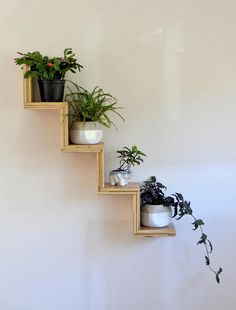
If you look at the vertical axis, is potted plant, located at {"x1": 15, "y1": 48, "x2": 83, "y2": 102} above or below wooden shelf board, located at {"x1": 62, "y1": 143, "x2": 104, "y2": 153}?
above

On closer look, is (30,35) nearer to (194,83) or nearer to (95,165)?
(95,165)

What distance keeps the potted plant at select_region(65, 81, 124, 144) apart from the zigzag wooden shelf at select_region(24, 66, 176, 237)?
0.16 ft

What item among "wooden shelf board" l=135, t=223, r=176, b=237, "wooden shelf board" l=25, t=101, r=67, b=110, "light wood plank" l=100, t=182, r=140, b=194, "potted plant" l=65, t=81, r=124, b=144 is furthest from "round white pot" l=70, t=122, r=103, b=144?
"wooden shelf board" l=135, t=223, r=176, b=237

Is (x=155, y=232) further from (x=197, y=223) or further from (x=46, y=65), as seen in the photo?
(x=46, y=65)

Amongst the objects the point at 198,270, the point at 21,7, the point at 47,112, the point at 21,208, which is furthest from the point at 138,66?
the point at 198,270

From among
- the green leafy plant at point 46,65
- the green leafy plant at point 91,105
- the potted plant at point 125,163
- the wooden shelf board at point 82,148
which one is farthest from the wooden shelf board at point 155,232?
the green leafy plant at point 46,65

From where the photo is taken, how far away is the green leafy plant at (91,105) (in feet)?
6.70

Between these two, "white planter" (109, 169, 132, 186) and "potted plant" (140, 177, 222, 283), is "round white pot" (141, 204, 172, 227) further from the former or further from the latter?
"white planter" (109, 169, 132, 186)

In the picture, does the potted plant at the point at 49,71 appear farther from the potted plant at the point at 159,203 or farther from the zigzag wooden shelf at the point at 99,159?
the potted plant at the point at 159,203

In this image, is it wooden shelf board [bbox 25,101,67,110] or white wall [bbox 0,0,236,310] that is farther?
white wall [bbox 0,0,236,310]

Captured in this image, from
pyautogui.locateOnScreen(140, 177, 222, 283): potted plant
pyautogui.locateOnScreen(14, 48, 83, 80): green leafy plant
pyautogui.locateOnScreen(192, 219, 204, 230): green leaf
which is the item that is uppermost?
pyautogui.locateOnScreen(14, 48, 83, 80): green leafy plant

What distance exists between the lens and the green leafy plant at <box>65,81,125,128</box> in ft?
6.70

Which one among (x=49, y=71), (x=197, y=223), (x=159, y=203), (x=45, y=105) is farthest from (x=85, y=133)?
(x=197, y=223)

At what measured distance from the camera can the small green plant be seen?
6.93 ft
